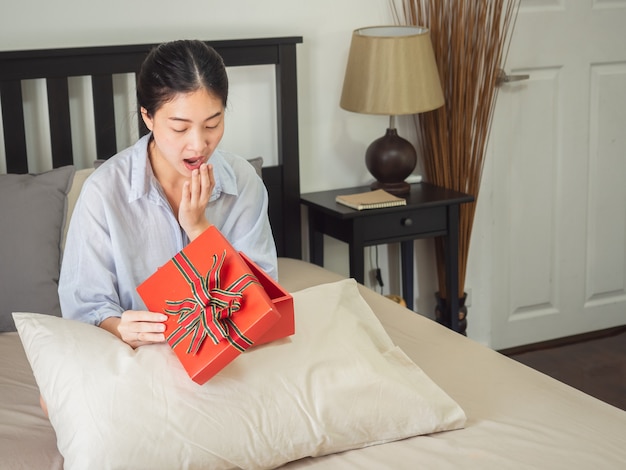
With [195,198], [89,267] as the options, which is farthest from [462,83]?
[89,267]

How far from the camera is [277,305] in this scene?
Result: 53.8 inches

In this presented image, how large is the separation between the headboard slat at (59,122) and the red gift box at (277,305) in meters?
1.23

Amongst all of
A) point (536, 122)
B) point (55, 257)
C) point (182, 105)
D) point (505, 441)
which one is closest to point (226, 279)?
point (182, 105)

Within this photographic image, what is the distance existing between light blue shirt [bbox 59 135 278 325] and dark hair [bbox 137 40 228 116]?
157 mm

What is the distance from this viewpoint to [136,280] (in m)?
1.69

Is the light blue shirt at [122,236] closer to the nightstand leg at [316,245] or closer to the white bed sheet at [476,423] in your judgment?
the white bed sheet at [476,423]

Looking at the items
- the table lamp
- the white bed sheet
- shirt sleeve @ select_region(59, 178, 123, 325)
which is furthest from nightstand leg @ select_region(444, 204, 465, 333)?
shirt sleeve @ select_region(59, 178, 123, 325)

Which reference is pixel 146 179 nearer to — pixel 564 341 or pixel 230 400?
pixel 230 400

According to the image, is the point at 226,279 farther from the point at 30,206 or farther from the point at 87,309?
the point at 30,206

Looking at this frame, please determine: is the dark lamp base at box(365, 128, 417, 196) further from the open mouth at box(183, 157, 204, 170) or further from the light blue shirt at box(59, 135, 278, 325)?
the open mouth at box(183, 157, 204, 170)

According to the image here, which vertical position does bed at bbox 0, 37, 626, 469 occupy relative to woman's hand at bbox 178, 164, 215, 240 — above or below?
below

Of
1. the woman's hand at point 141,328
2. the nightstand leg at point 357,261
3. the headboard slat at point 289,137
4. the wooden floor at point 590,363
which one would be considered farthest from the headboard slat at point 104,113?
the wooden floor at point 590,363

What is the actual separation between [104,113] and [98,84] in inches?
3.2

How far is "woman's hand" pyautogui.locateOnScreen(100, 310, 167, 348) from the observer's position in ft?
4.65
